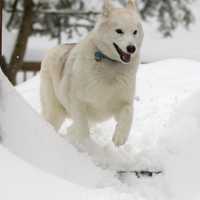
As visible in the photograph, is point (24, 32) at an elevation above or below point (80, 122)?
below

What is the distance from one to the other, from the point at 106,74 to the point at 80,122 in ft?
1.48

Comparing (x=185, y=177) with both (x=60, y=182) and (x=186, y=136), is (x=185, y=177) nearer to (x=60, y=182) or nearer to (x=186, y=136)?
(x=186, y=136)

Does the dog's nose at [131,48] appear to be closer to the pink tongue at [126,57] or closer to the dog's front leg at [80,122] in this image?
the pink tongue at [126,57]

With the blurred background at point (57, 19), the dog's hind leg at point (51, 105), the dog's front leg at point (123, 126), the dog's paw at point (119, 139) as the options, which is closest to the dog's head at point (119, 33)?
the dog's front leg at point (123, 126)

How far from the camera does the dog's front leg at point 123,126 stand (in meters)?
4.57

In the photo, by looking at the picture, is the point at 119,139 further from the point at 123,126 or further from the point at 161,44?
the point at 161,44

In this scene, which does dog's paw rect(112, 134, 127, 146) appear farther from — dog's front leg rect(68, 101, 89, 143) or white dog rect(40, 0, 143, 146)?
dog's front leg rect(68, 101, 89, 143)

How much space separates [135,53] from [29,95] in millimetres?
3094

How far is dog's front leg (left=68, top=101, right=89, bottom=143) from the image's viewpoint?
185 inches

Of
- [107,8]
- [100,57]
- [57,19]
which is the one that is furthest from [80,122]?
[57,19]

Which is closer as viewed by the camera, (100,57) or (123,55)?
(123,55)

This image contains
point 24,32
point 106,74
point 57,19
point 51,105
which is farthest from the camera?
point 57,19

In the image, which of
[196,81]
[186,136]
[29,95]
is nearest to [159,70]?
[196,81]

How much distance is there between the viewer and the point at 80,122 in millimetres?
4723
